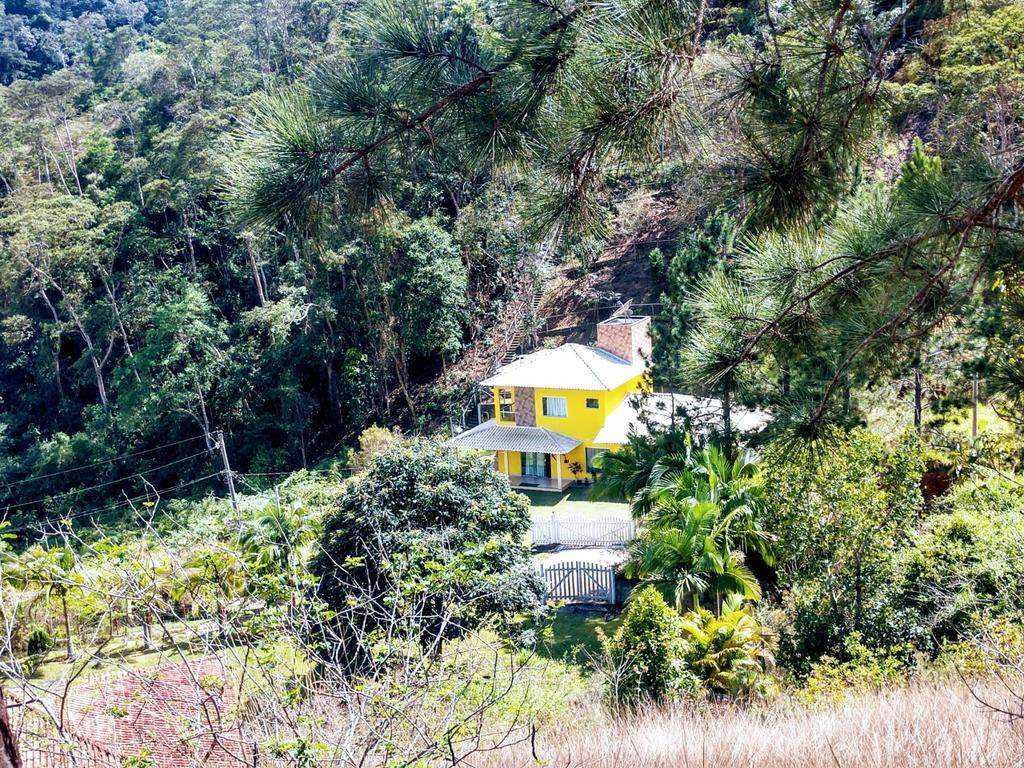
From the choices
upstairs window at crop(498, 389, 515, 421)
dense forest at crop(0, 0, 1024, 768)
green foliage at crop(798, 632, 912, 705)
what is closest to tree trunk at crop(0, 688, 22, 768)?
dense forest at crop(0, 0, 1024, 768)

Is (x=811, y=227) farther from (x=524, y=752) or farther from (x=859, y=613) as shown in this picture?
(x=859, y=613)

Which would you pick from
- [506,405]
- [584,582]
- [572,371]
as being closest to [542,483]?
[506,405]

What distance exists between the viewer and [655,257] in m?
20.8

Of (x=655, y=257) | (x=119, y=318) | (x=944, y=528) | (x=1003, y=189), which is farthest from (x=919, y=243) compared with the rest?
(x=119, y=318)

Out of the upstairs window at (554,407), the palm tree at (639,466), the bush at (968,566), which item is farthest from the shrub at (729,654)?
the upstairs window at (554,407)

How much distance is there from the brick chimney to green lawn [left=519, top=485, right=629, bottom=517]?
11.5 ft

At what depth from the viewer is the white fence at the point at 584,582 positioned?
12766 mm

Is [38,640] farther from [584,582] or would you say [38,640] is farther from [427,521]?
[584,582]

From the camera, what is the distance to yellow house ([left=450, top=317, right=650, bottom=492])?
19094mm

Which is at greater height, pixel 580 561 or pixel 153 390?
pixel 153 390

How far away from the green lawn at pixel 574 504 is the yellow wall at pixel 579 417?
73 centimetres

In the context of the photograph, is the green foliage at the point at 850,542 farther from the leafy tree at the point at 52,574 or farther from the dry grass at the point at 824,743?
the leafy tree at the point at 52,574

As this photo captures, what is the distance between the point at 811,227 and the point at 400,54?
2.30m

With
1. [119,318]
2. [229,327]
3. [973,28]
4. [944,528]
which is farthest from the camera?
[119,318]
